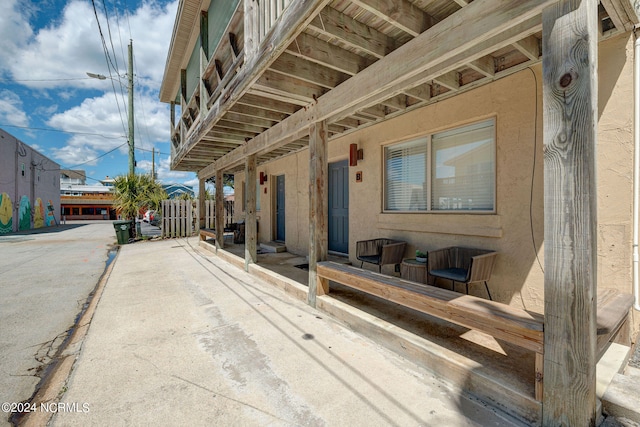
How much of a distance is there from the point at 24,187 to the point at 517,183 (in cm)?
2690

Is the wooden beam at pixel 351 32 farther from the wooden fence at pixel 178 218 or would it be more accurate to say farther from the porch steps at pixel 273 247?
the wooden fence at pixel 178 218

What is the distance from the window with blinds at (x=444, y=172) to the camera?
338cm

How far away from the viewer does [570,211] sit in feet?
4.82

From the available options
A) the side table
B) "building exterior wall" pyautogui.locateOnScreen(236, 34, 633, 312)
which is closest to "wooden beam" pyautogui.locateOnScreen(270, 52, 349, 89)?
"building exterior wall" pyautogui.locateOnScreen(236, 34, 633, 312)

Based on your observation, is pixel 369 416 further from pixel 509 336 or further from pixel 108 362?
pixel 108 362

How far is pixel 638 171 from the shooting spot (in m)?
2.30

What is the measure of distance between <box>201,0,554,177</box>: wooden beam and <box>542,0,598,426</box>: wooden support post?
24 cm

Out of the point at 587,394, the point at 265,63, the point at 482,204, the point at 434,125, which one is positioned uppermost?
the point at 265,63

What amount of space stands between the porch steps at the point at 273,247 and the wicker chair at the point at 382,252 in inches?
135

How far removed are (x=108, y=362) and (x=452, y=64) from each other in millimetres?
3890

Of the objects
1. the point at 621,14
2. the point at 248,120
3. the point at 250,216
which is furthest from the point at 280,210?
the point at 621,14

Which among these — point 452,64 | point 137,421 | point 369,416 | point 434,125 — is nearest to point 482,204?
point 434,125

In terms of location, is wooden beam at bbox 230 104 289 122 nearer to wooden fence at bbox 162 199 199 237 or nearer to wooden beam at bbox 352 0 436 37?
wooden beam at bbox 352 0 436 37

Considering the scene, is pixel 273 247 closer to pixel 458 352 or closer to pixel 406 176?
pixel 406 176
